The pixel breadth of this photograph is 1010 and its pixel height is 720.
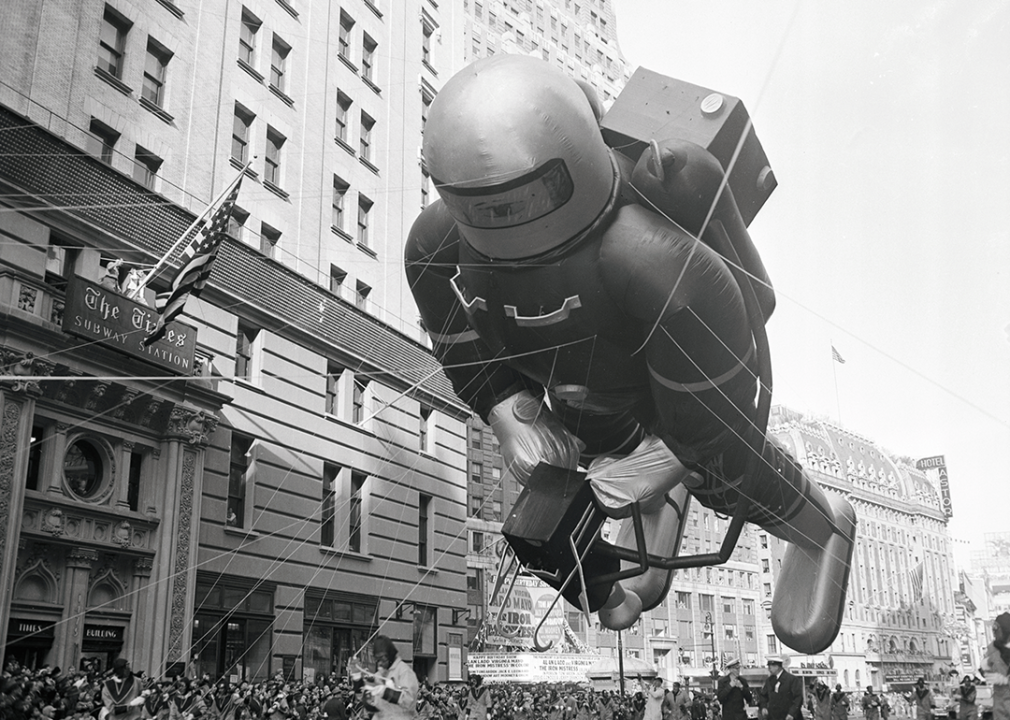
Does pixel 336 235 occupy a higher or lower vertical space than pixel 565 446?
higher

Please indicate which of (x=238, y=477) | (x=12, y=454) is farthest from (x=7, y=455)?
(x=238, y=477)

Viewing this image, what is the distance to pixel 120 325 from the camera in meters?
16.3

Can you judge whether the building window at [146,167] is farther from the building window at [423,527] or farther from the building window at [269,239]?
the building window at [423,527]

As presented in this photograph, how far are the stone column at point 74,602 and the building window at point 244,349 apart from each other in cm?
488

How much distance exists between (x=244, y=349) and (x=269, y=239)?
8.63 ft

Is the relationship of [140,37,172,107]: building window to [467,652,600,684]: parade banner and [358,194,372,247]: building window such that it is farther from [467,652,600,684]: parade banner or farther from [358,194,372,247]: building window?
[467,652,600,684]: parade banner

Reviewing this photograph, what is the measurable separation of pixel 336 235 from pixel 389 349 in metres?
2.85

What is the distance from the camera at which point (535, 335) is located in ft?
19.8

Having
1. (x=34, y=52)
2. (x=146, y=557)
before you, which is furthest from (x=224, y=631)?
(x=34, y=52)

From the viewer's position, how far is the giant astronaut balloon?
208 inches

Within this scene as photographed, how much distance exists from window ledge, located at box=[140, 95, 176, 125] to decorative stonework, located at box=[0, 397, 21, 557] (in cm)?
657

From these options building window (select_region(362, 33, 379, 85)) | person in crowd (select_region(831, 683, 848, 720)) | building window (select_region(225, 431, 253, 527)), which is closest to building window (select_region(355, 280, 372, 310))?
building window (select_region(225, 431, 253, 527))

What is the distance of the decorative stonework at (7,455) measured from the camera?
14570 mm

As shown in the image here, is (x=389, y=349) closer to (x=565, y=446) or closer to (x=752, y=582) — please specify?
(x=752, y=582)
